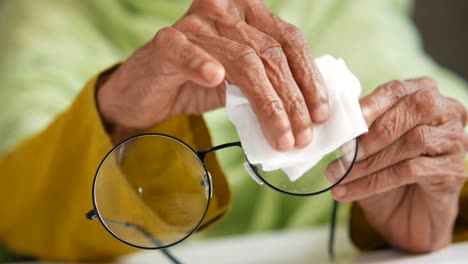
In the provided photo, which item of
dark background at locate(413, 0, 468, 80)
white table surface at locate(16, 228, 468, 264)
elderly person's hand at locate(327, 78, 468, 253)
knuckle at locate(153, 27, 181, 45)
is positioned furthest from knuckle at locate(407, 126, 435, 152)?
dark background at locate(413, 0, 468, 80)

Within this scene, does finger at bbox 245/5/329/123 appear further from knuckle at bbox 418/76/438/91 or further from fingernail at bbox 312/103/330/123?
knuckle at bbox 418/76/438/91

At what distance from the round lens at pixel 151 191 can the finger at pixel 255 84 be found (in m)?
0.07

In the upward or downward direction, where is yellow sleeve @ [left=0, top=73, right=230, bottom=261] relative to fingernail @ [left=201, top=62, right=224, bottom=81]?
downward

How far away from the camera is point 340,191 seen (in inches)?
22.7

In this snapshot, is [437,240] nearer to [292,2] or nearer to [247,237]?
[247,237]

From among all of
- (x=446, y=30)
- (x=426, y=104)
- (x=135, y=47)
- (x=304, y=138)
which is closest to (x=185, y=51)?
(x=304, y=138)

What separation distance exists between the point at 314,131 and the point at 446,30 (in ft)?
3.38

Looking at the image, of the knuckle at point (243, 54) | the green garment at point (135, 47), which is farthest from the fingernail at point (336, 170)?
the green garment at point (135, 47)

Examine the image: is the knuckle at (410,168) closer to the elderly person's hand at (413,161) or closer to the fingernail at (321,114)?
the elderly person's hand at (413,161)

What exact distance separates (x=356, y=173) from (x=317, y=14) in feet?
1.66

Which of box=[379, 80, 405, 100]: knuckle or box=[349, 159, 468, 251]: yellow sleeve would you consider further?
box=[349, 159, 468, 251]: yellow sleeve

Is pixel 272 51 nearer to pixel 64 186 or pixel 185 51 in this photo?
pixel 185 51

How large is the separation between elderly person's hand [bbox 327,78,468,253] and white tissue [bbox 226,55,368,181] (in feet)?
0.15

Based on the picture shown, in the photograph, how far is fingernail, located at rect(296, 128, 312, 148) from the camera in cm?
49
